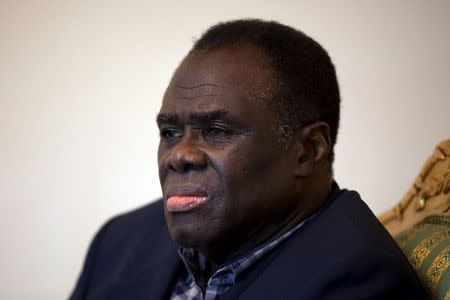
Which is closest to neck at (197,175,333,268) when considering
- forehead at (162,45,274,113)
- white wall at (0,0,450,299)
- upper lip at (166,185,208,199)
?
upper lip at (166,185,208,199)

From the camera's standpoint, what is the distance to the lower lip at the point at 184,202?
1079mm

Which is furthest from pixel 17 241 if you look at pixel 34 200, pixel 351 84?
pixel 351 84

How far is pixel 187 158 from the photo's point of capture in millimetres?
1084

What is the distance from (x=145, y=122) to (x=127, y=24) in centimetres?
38

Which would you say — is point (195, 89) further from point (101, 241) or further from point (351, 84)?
point (351, 84)

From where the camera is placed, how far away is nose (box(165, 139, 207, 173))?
1.08 m

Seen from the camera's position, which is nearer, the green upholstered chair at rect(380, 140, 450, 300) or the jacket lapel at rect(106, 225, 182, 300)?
the green upholstered chair at rect(380, 140, 450, 300)

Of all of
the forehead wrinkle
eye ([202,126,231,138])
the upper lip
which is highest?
the forehead wrinkle

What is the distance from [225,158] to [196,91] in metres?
0.14

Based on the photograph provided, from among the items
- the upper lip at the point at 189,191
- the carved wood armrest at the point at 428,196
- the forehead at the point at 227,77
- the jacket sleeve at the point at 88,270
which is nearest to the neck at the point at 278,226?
the upper lip at the point at 189,191

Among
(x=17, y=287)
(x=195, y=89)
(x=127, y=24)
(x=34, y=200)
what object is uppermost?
(x=127, y=24)

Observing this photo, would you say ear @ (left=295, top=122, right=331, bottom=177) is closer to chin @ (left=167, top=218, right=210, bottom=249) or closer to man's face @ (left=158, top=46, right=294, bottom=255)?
man's face @ (left=158, top=46, right=294, bottom=255)

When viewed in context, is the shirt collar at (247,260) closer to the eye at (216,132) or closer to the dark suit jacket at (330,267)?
the dark suit jacket at (330,267)

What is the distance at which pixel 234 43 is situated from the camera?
1.14 m
